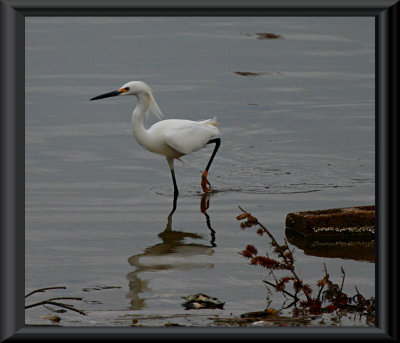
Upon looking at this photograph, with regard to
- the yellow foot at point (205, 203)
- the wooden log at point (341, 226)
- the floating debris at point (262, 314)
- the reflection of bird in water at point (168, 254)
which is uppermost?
the yellow foot at point (205, 203)

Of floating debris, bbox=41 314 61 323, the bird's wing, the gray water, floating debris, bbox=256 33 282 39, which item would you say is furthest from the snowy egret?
floating debris, bbox=256 33 282 39

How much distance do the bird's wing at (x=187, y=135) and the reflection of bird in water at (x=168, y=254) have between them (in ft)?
5.20

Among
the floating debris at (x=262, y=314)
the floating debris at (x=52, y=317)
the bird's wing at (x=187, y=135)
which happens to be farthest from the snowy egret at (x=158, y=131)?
the floating debris at (x=52, y=317)

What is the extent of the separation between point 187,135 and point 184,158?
51.2 inches

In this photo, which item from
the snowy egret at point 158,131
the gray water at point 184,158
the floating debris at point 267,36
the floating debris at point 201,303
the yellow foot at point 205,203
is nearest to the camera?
the floating debris at point 201,303

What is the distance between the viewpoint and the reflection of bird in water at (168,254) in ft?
19.0

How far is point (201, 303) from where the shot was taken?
5254 mm

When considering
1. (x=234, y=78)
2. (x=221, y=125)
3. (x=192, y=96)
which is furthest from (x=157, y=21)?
(x=221, y=125)

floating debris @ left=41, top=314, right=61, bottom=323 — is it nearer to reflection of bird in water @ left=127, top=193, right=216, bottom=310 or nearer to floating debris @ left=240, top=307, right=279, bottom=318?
reflection of bird in water @ left=127, top=193, right=216, bottom=310

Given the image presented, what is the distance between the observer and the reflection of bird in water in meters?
5.79

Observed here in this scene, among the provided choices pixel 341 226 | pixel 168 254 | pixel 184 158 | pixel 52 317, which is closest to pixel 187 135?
pixel 184 158

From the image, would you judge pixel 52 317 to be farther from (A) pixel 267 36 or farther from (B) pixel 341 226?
(A) pixel 267 36

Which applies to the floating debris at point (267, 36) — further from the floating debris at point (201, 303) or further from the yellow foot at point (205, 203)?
the floating debris at point (201, 303)

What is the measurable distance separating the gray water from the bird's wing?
45cm
